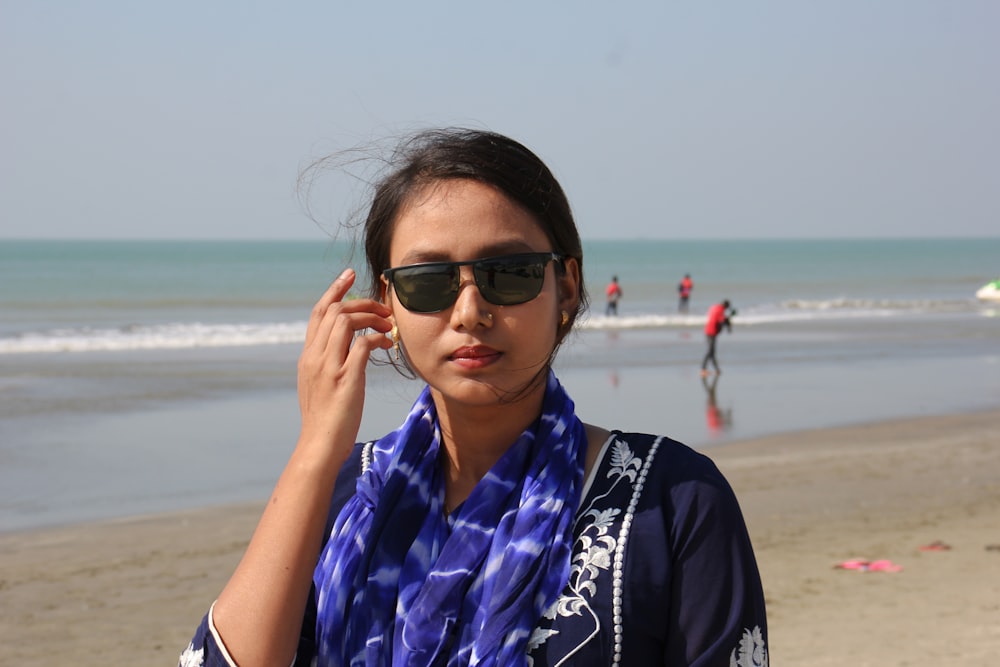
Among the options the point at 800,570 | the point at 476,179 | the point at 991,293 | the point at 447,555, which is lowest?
the point at 991,293

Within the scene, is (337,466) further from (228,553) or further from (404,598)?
(228,553)

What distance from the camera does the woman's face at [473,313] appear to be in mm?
1829

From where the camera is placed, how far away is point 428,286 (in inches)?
73.2

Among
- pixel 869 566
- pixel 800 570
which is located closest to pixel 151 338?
pixel 800 570

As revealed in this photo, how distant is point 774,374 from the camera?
1967cm

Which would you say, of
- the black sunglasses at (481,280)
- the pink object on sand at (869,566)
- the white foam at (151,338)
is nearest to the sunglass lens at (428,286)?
the black sunglasses at (481,280)

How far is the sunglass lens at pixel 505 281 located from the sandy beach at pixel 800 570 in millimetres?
4675

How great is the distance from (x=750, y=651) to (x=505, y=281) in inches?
26.9

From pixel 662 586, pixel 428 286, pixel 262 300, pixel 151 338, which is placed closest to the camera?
pixel 662 586

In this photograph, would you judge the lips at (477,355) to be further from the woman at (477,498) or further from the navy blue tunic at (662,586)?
the navy blue tunic at (662,586)

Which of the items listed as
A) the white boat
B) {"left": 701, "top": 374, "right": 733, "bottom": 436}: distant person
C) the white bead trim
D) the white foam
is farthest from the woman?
Answer: the white boat

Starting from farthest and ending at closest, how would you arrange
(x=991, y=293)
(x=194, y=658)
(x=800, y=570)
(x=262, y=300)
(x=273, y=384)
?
(x=262, y=300) < (x=991, y=293) < (x=273, y=384) < (x=800, y=570) < (x=194, y=658)

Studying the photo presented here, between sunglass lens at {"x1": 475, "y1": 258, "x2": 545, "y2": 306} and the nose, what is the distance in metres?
0.01

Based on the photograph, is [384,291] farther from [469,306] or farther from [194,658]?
[194,658]
